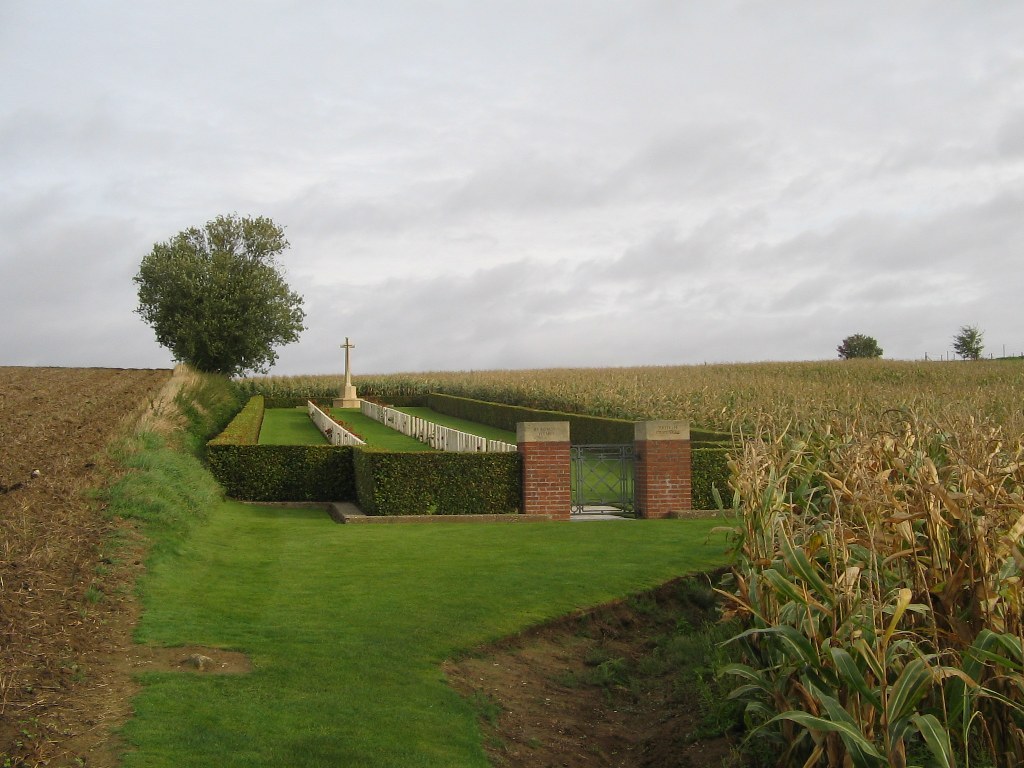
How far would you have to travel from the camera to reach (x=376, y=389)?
47594 millimetres

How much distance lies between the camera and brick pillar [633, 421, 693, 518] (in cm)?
1564

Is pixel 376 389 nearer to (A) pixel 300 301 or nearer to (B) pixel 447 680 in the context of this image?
(A) pixel 300 301

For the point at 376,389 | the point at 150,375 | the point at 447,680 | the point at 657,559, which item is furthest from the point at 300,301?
the point at 447,680

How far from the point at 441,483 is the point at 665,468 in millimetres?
3717

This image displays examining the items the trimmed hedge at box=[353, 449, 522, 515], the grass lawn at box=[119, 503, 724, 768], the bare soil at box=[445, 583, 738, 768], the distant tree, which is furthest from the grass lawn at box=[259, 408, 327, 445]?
the distant tree

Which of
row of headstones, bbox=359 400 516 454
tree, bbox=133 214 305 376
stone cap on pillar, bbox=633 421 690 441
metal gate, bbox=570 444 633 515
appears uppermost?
tree, bbox=133 214 305 376

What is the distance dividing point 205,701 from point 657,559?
5779 mm

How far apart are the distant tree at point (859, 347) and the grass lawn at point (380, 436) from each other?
42.6 metres

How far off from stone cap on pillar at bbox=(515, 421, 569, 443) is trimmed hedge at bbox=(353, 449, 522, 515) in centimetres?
43

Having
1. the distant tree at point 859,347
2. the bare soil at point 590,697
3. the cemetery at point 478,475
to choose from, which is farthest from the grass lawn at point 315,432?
the distant tree at point 859,347

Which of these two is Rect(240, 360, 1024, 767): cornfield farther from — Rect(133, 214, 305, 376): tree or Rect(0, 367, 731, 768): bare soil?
Rect(133, 214, 305, 376): tree

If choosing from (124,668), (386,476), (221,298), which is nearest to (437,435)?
(386,476)

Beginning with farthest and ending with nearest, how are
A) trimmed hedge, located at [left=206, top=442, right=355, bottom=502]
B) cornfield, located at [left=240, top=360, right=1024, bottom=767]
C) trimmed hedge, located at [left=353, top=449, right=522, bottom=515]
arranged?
trimmed hedge, located at [left=206, top=442, right=355, bottom=502]
trimmed hedge, located at [left=353, top=449, right=522, bottom=515]
cornfield, located at [left=240, top=360, right=1024, bottom=767]

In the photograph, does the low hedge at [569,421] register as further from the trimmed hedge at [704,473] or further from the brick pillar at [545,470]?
the brick pillar at [545,470]
